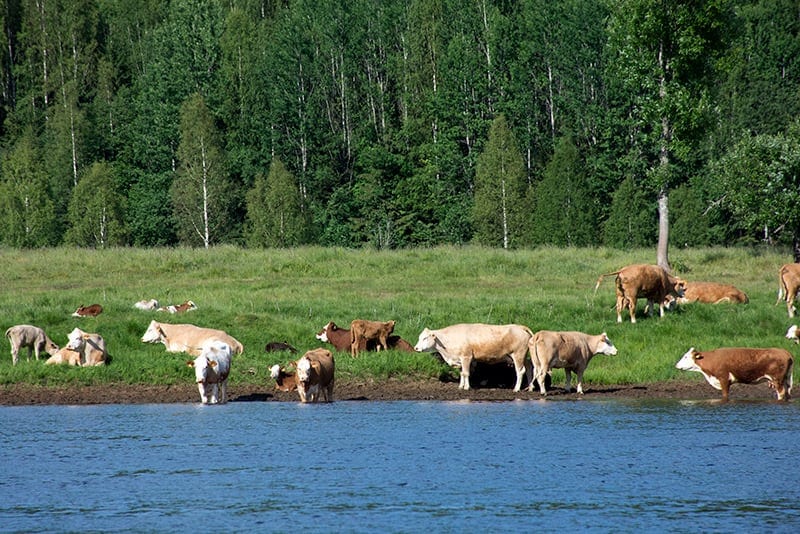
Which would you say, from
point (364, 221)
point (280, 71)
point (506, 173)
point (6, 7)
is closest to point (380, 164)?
point (364, 221)

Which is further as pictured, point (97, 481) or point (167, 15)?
point (167, 15)

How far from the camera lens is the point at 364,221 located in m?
83.1

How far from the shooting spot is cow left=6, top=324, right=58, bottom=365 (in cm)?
2791

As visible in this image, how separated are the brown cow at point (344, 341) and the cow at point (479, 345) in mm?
2518

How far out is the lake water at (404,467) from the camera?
52.3 feet

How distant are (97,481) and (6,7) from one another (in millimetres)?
102989

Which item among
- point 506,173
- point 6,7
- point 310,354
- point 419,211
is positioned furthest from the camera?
point 6,7

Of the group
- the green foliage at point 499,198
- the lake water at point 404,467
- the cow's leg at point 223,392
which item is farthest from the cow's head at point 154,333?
the green foliage at point 499,198

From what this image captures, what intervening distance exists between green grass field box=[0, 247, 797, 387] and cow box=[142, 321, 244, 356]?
316 mm

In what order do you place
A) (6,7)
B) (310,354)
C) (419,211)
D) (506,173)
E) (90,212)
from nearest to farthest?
(310,354) < (506,173) < (90,212) < (419,211) < (6,7)

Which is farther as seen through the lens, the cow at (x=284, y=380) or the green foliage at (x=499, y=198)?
the green foliage at (x=499, y=198)

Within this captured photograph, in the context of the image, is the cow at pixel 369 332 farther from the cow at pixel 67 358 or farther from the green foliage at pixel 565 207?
the green foliage at pixel 565 207

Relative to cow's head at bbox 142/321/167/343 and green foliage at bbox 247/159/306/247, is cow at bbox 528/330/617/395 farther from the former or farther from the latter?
green foliage at bbox 247/159/306/247

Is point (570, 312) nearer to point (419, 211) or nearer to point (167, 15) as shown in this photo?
point (419, 211)
